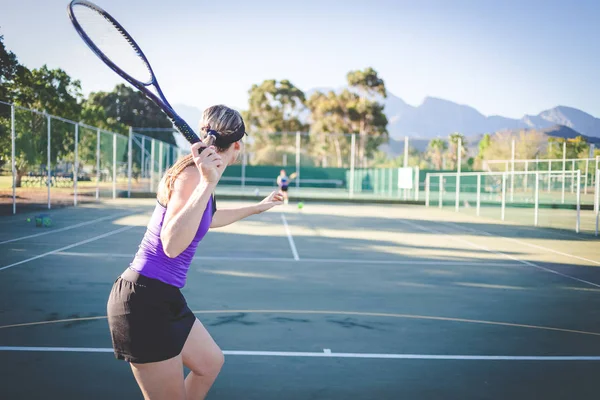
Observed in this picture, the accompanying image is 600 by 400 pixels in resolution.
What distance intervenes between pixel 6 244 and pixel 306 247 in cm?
575

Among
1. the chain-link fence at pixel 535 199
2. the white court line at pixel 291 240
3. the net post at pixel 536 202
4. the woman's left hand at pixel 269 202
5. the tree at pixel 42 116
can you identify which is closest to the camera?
the woman's left hand at pixel 269 202

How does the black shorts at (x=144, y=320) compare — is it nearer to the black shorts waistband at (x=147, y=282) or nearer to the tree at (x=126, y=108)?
the black shorts waistband at (x=147, y=282)

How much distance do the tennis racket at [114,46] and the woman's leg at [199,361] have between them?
1.34 metres

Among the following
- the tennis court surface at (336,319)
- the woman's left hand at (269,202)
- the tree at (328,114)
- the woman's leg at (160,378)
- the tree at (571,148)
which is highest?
the tree at (328,114)

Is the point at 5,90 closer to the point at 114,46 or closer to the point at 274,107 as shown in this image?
the point at 114,46

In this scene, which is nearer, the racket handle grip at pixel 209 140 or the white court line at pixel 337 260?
the racket handle grip at pixel 209 140

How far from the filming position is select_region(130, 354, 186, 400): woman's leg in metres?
2.97

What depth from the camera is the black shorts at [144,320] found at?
2947 mm

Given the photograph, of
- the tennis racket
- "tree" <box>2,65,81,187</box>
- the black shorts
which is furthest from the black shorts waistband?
"tree" <box>2,65,81,187</box>

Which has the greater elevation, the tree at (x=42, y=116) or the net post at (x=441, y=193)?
the tree at (x=42, y=116)

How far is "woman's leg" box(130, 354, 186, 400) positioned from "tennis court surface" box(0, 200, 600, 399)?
1548mm

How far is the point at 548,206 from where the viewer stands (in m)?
24.5

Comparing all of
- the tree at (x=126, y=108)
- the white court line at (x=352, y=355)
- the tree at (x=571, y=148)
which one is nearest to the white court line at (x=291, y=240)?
the white court line at (x=352, y=355)

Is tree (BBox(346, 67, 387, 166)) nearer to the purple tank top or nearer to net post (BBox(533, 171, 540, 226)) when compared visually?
net post (BBox(533, 171, 540, 226))
